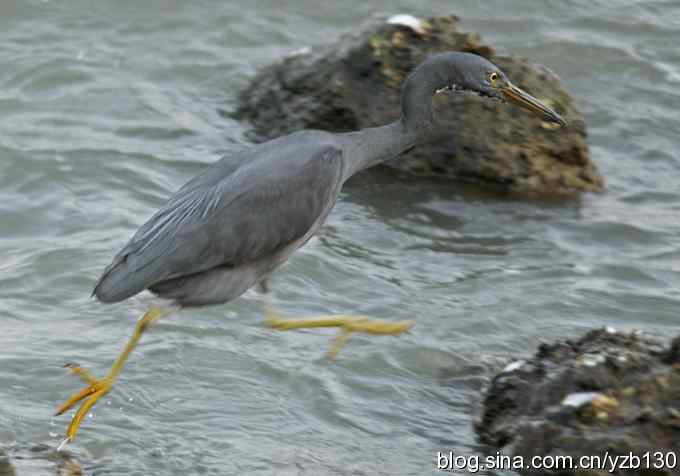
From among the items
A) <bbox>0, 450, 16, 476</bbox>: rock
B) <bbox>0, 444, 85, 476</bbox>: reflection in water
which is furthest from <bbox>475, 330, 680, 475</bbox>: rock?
<bbox>0, 450, 16, 476</bbox>: rock

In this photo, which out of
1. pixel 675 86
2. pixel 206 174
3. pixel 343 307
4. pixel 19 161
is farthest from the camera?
pixel 675 86

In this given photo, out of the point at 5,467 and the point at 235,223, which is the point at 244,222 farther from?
the point at 5,467

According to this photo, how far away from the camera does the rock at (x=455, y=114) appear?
7.62 metres

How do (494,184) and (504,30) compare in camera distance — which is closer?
(494,184)

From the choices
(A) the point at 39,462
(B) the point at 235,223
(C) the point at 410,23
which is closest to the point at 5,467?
(A) the point at 39,462

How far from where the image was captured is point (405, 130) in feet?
19.3

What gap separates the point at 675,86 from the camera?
9.37 metres

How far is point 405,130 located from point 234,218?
3.20 feet

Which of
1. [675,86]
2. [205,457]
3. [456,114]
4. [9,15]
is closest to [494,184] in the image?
[456,114]

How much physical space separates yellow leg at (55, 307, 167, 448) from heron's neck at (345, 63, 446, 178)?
112 cm

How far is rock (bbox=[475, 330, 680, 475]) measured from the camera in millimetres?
4453

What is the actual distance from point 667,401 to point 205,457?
1796 millimetres

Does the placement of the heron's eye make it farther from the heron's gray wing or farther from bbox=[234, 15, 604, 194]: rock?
bbox=[234, 15, 604, 194]: rock

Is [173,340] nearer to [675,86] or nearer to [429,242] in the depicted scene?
[429,242]
